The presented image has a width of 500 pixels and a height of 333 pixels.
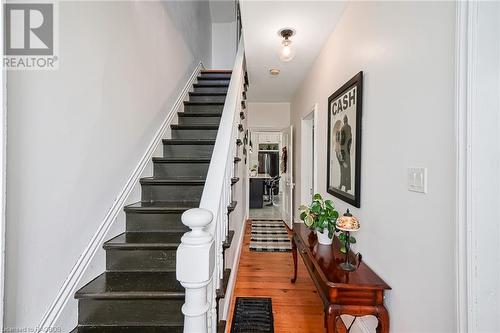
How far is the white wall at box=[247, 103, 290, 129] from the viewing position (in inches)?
205

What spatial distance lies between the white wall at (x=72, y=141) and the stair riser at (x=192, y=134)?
18.0 inches

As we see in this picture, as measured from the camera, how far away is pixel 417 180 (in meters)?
1.17

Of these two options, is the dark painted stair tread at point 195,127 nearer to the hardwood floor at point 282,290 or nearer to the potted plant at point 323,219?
the potted plant at point 323,219

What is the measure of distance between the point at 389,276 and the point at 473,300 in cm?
56

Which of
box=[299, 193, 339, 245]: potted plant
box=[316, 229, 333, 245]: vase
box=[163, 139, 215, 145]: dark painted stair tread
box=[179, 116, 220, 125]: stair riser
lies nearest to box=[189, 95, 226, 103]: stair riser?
box=[179, 116, 220, 125]: stair riser

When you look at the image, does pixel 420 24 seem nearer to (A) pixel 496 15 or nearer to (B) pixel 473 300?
(A) pixel 496 15

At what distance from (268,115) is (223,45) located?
1.94 metres

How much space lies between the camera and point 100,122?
5.52ft

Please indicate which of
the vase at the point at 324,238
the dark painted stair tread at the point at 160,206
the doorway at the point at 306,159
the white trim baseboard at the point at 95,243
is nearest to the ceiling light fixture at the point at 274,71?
the doorway at the point at 306,159

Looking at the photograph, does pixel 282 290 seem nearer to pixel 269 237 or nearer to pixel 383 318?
pixel 383 318

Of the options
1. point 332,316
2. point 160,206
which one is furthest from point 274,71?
point 332,316

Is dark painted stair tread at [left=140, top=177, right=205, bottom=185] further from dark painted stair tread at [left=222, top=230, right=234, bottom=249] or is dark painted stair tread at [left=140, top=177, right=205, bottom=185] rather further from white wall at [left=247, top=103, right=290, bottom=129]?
white wall at [left=247, top=103, right=290, bottom=129]

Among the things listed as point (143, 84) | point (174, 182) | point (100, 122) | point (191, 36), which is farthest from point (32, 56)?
point (191, 36)

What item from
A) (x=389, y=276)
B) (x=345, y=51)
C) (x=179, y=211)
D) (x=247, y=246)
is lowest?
(x=247, y=246)
